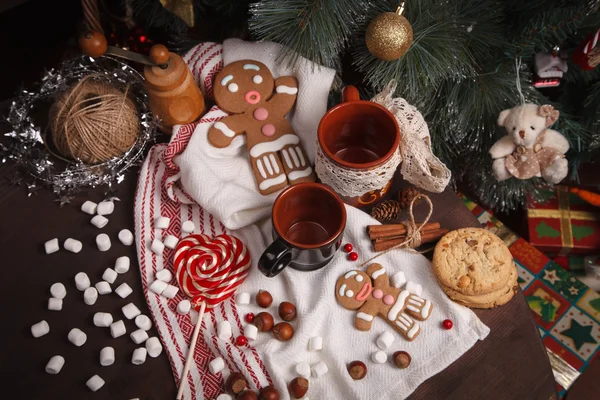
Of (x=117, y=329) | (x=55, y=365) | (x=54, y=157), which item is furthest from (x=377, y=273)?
(x=54, y=157)

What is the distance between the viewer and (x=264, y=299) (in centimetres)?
95

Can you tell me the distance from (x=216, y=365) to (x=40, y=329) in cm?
31

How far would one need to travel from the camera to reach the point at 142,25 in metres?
1.63

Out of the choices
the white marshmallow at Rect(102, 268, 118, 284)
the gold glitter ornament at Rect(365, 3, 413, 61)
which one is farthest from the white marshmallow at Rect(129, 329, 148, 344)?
the gold glitter ornament at Rect(365, 3, 413, 61)

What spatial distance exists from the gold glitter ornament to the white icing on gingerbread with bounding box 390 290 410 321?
410mm

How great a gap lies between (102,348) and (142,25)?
1.05 m

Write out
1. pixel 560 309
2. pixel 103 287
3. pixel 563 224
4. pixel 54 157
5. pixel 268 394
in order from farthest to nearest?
1. pixel 563 224
2. pixel 560 309
3. pixel 54 157
4. pixel 103 287
5. pixel 268 394

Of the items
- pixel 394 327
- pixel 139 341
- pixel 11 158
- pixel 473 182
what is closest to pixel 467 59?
pixel 473 182

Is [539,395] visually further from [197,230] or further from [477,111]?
[197,230]

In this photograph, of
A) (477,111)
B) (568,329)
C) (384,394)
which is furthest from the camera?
(568,329)

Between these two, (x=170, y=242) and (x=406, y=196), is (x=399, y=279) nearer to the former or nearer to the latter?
(x=406, y=196)

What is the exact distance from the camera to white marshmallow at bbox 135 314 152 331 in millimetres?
954

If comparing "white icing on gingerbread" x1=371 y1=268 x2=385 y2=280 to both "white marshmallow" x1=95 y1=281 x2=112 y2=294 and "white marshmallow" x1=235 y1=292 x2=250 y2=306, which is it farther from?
"white marshmallow" x1=95 y1=281 x2=112 y2=294

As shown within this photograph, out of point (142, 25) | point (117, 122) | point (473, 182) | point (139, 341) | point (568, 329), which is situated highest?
point (117, 122)
